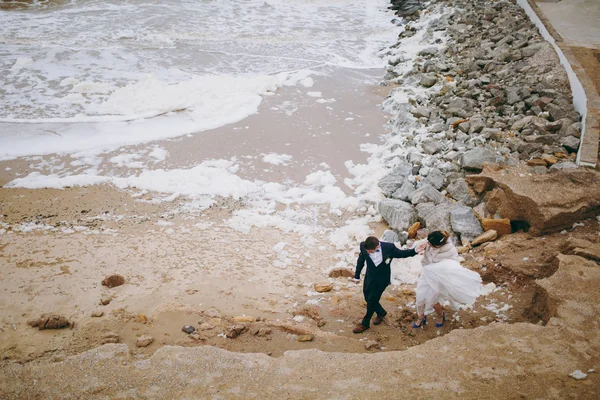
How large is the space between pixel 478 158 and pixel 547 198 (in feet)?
6.29

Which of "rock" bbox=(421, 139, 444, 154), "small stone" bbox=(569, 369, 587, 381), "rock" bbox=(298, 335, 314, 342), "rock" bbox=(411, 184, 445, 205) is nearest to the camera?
"small stone" bbox=(569, 369, 587, 381)

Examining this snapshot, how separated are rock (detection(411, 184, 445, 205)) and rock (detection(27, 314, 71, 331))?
5366 millimetres

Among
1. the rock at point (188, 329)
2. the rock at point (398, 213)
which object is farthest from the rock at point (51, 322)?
the rock at point (398, 213)

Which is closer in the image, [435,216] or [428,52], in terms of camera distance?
[435,216]

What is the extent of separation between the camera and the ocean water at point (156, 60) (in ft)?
33.2

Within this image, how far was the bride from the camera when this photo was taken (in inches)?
172

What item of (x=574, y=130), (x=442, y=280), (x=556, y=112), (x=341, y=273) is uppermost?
(x=556, y=112)

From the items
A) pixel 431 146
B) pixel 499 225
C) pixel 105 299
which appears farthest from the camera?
pixel 431 146

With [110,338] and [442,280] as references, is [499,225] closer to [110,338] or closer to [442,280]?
[442,280]

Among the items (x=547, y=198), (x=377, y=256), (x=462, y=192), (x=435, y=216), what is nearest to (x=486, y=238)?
(x=435, y=216)

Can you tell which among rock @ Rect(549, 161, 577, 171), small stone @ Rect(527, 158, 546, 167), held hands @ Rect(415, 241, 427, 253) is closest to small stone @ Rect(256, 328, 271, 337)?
held hands @ Rect(415, 241, 427, 253)

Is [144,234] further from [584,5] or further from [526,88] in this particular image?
[584,5]

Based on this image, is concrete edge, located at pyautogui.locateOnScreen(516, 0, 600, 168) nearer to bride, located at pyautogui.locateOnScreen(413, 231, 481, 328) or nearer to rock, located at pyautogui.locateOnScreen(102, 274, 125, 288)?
bride, located at pyautogui.locateOnScreen(413, 231, 481, 328)

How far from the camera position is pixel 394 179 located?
778 centimetres
